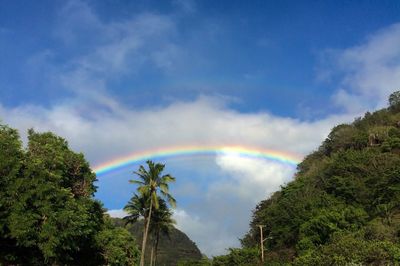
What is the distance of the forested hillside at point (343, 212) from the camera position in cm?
4647

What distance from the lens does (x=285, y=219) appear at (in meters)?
81.2

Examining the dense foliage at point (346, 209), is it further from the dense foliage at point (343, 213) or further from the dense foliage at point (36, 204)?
the dense foliage at point (36, 204)

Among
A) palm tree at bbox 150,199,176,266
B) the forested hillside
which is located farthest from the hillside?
palm tree at bbox 150,199,176,266

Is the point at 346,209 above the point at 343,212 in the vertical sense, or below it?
above

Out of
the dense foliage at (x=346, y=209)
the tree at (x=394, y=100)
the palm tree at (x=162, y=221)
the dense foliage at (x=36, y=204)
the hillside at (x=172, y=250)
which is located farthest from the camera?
the hillside at (x=172, y=250)

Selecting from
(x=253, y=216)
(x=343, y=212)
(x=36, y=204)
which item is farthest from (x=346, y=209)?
(x=36, y=204)

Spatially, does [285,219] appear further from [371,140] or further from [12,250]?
[12,250]

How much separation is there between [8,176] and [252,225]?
239 feet

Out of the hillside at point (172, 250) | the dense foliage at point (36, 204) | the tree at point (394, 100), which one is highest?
the tree at point (394, 100)

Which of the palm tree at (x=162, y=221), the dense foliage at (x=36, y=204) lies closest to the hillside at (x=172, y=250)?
the palm tree at (x=162, y=221)

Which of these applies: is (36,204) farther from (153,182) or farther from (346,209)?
(346,209)

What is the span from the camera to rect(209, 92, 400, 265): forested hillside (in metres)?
46.5

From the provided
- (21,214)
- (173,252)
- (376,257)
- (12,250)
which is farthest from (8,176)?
(173,252)

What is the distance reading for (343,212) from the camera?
63.8m
